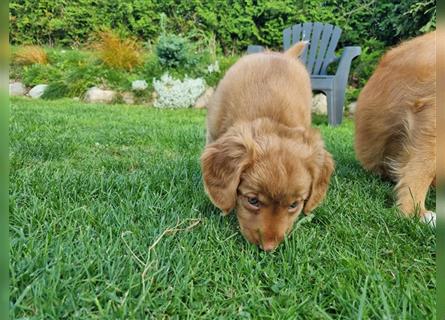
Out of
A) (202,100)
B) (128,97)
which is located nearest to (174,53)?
(202,100)

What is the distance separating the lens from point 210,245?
2.01 metres

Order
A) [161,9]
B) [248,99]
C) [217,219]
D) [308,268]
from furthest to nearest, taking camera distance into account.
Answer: [161,9] → [248,99] → [217,219] → [308,268]

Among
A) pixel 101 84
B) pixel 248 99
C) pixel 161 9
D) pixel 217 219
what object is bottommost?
pixel 101 84

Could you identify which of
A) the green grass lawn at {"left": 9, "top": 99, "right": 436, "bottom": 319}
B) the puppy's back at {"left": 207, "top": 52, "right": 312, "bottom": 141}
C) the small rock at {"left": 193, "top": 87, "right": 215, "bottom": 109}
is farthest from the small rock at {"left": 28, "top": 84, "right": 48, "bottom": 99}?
the puppy's back at {"left": 207, "top": 52, "right": 312, "bottom": 141}

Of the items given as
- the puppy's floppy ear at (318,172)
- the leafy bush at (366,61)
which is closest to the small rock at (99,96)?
the leafy bush at (366,61)

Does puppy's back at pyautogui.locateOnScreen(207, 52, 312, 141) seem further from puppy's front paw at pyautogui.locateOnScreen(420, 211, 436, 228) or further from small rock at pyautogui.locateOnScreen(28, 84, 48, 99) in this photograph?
small rock at pyautogui.locateOnScreen(28, 84, 48, 99)

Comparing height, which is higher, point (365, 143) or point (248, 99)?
point (248, 99)

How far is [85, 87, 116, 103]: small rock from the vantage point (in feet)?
31.0

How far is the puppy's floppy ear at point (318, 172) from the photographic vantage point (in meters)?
2.35

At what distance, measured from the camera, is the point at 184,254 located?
1833 millimetres

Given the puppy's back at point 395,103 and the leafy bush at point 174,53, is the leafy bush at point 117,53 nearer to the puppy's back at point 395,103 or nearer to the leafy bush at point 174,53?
the leafy bush at point 174,53

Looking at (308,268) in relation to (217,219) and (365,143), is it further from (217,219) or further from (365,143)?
(365,143)

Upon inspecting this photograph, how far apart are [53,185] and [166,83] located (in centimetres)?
699

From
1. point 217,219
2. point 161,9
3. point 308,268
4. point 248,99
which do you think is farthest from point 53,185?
point 161,9
